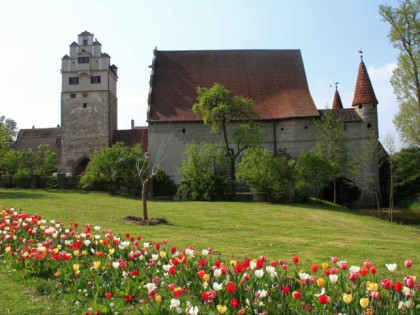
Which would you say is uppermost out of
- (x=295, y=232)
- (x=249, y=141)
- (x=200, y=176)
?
(x=249, y=141)

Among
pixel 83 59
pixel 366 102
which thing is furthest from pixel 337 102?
pixel 83 59

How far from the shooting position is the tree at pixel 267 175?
24.1 meters

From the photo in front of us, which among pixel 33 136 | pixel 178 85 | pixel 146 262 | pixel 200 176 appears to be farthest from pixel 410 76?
pixel 33 136

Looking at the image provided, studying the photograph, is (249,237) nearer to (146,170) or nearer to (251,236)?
(251,236)

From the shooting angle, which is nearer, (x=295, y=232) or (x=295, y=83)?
(x=295, y=232)

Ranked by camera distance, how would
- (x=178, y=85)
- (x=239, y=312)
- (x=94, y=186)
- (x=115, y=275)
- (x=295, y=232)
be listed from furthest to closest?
(x=178, y=85) → (x=94, y=186) → (x=295, y=232) → (x=115, y=275) → (x=239, y=312)

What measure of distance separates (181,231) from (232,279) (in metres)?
6.44

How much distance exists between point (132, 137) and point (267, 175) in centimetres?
2079

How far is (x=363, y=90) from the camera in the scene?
103 feet

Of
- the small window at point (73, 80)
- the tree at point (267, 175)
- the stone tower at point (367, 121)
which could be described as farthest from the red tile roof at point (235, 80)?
the small window at point (73, 80)

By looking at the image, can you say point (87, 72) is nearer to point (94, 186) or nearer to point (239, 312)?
point (94, 186)

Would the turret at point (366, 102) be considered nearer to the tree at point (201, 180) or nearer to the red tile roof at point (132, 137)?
the tree at point (201, 180)

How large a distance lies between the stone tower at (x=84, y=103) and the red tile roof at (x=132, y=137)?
744 millimetres

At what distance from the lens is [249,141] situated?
27.9 metres
